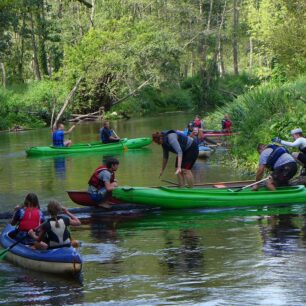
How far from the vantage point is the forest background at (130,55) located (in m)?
39.0

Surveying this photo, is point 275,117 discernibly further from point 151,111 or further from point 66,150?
point 151,111

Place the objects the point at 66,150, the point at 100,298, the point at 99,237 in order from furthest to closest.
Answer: the point at 66,150
the point at 99,237
the point at 100,298

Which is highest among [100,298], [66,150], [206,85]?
[206,85]

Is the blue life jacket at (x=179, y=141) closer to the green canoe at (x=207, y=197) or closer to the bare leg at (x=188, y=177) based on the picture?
the bare leg at (x=188, y=177)

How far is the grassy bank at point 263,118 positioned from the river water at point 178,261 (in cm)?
512

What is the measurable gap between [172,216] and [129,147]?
1369 centimetres

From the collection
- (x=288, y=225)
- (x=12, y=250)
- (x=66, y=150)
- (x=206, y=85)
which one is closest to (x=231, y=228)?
(x=288, y=225)

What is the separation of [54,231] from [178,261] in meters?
1.86

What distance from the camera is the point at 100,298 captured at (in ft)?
28.5

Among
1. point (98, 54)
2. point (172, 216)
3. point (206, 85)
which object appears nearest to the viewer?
point (172, 216)

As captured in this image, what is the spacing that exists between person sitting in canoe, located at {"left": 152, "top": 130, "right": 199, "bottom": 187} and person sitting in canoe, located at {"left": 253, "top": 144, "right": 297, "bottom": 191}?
136 cm

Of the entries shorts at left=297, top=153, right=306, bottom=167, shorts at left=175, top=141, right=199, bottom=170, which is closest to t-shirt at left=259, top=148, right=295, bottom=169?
shorts at left=297, top=153, right=306, bottom=167

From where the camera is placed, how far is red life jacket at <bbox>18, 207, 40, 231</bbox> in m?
10.4

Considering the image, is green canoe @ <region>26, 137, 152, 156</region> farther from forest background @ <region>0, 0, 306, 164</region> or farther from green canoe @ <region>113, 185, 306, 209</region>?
green canoe @ <region>113, 185, 306, 209</region>
